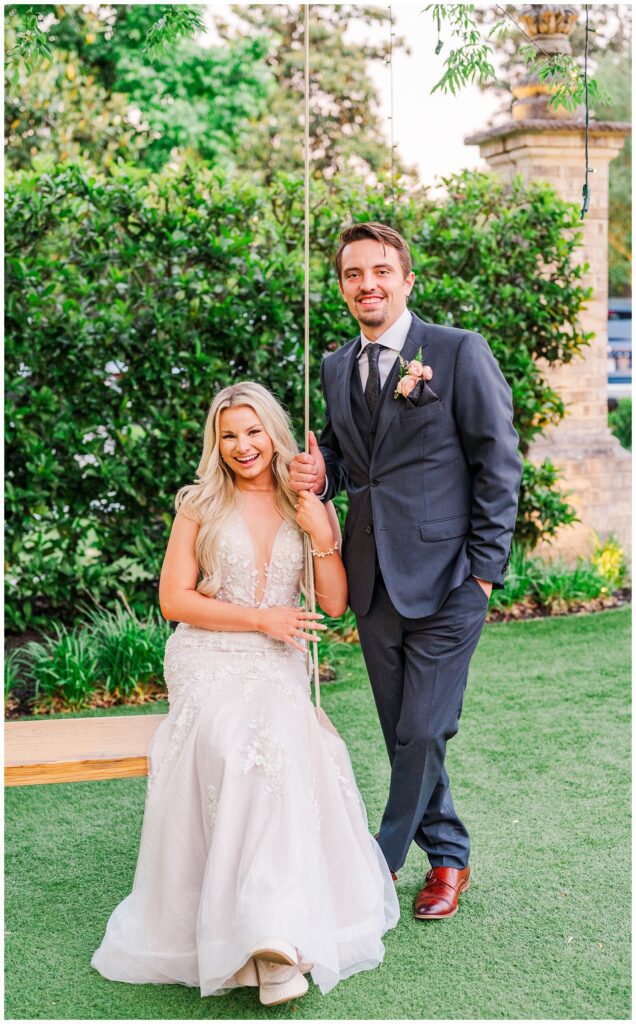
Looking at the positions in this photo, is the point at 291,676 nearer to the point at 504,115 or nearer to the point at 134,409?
the point at 134,409

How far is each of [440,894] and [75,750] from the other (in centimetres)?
123

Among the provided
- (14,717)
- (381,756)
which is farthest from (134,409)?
(381,756)

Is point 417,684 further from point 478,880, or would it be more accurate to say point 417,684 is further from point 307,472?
point 478,880

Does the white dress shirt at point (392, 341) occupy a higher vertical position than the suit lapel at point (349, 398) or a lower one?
higher

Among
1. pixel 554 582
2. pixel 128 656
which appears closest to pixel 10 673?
pixel 128 656

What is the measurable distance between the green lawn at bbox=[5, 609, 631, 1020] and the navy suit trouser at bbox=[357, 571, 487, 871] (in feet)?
1.06

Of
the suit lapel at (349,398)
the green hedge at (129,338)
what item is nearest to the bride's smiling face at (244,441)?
the suit lapel at (349,398)

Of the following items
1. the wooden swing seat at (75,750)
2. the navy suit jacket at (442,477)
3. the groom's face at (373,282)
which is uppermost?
the groom's face at (373,282)

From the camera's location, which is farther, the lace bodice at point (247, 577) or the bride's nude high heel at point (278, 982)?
the lace bodice at point (247, 577)

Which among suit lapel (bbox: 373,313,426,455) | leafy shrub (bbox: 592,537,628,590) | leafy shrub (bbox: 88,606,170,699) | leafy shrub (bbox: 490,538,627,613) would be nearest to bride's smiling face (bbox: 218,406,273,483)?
suit lapel (bbox: 373,313,426,455)

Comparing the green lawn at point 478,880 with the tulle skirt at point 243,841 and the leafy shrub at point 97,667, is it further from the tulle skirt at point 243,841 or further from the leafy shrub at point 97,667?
the leafy shrub at point 97,667

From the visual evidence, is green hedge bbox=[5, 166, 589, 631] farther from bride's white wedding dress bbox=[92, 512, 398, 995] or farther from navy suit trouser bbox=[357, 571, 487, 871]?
navy suit trouser bbox=[357, 571, 487, 871]

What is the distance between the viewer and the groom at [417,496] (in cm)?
314

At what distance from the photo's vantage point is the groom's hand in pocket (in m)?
3.25
